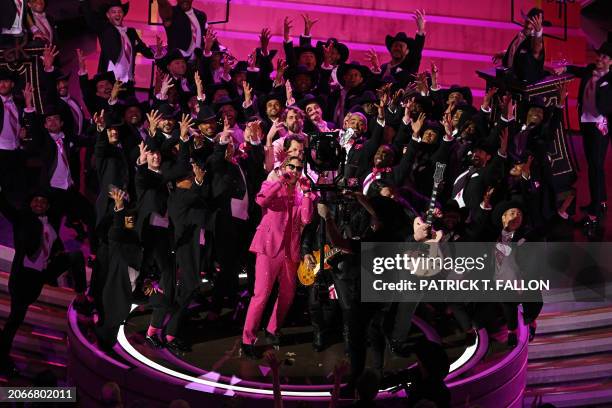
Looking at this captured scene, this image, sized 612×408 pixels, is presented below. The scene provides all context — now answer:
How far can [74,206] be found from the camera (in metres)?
8.31

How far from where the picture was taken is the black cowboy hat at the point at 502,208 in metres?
7.21

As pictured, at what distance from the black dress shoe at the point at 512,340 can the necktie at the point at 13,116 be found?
14.5 ft

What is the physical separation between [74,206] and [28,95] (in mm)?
1022

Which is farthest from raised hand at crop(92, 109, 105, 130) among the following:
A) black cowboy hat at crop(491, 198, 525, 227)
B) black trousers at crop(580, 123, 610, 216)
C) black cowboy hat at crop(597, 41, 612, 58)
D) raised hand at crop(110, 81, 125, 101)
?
black cowboy hat at crop(597, 41, 612, 58)

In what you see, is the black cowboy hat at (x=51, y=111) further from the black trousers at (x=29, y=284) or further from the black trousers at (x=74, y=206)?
the black trousers at (x=29, y=284)

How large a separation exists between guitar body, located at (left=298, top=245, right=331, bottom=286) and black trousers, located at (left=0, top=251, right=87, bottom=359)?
5.59 feet

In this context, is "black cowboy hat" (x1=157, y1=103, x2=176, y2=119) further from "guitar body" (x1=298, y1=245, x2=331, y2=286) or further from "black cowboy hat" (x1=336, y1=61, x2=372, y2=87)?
"guitar body" (x1=298, y1=245, x2=331, y2=286)

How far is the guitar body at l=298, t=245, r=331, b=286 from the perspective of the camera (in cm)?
639

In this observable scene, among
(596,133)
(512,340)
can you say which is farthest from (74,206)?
(596,133)

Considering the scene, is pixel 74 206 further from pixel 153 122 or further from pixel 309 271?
pixel 309 271

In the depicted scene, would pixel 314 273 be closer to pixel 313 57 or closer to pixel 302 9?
pixel 313 57

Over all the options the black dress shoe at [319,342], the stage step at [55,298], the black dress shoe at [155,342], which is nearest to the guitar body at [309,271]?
A: the black dress shoe at [319,342]

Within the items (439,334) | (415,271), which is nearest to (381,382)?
(415,271)

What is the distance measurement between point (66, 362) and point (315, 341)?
193 centimetres
